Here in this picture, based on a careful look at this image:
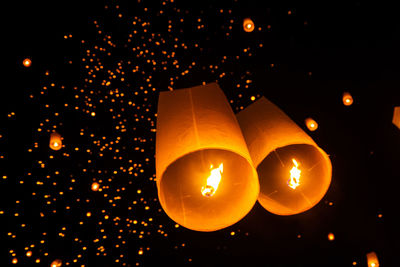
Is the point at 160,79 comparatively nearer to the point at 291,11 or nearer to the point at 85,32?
the point at 85,32

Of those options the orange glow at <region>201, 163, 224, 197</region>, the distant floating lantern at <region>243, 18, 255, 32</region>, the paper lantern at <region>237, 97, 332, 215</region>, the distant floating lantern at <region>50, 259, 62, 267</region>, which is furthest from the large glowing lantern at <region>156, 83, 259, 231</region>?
the distant floating lantern at <region>50, 259, 62, 267</region>

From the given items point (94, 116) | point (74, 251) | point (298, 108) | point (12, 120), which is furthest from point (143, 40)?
point (74, 251)

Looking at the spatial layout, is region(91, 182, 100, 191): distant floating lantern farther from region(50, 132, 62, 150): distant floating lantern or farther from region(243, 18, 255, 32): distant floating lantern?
region(243, 18, 255, 32): distant floating lantern

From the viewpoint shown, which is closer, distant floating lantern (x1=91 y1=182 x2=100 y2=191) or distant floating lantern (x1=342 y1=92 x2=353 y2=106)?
distant floating lantern (x1=91 y1=182 x2=100 y2=191)

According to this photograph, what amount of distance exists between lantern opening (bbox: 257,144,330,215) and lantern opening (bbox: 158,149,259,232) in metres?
0.17

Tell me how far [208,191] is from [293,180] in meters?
0.34

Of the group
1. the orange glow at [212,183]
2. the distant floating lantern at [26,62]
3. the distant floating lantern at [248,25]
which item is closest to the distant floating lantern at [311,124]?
the distant floating lantern at [248,25]

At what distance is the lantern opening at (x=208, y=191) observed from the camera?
1008 mm

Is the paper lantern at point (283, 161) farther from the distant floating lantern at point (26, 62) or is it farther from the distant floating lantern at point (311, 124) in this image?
the distant floating lantern at point (26, 62)

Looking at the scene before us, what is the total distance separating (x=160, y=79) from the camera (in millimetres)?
1759

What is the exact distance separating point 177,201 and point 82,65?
948 millimetres

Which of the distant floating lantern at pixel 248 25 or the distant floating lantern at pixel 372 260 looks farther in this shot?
the distant floating lantern at pixel 372 260

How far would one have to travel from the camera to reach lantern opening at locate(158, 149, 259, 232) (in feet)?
3.31

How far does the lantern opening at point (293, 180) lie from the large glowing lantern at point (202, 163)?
19 cm
